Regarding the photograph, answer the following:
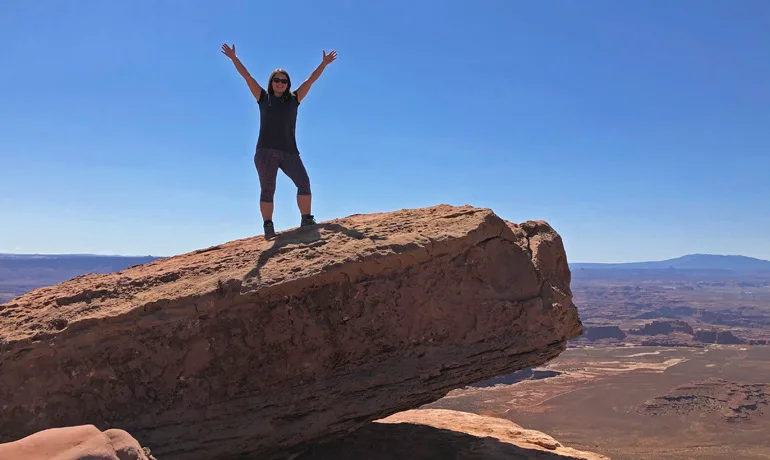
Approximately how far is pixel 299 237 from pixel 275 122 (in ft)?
4.57

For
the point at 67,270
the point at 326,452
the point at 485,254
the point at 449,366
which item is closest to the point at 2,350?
the point at 326,452

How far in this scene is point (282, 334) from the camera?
562 cm

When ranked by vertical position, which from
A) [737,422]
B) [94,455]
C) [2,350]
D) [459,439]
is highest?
[2,350]

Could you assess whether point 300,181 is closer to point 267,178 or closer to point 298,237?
point 267,178

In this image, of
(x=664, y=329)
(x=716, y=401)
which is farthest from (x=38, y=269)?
(x=716, y=401)

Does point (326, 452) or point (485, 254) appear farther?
point (326, 452)

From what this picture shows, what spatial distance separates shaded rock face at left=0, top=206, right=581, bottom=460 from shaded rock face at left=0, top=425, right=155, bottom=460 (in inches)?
77.0

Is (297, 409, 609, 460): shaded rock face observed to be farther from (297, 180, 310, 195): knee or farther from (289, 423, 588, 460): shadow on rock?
(297, 180, 310, 195): knee

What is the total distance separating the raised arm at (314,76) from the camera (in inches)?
266

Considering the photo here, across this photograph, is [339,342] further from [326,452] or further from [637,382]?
[637,382]

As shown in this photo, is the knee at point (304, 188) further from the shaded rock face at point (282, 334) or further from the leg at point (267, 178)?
the shaded rock face at point (282, 334)

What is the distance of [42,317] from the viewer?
18.1 ft

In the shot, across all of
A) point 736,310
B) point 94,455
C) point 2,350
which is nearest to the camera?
point 94,455

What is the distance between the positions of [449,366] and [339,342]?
4.01 feet
